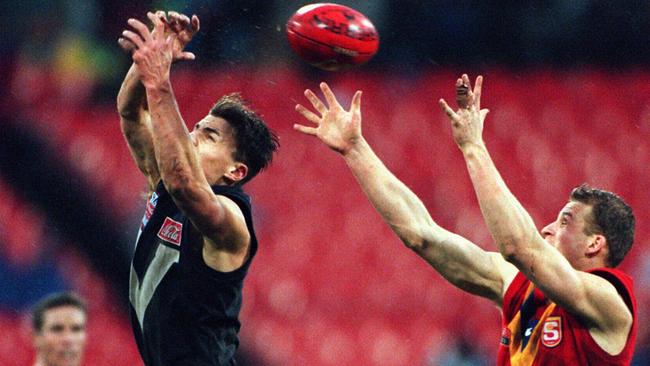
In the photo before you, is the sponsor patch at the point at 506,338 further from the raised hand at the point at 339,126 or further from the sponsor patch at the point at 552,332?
the raised hand at the point at 339,126

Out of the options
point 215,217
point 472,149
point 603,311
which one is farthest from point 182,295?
point 603,311

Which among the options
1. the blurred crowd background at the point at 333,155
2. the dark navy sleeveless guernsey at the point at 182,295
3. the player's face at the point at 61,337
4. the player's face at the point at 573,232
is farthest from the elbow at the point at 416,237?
the blurred crowd background at the point at 333,155

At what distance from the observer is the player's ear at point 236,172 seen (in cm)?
418

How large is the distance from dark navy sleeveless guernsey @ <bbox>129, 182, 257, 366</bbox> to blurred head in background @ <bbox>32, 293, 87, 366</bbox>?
1219 mm

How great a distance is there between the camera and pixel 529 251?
3809 mm

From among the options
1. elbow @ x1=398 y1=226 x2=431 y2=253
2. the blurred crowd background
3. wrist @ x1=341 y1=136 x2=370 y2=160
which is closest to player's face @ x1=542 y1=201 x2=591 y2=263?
elbow @ x1=398 y1=226 x2=431 y2=253

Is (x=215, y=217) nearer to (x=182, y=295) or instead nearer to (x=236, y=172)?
(x=182, y=295)

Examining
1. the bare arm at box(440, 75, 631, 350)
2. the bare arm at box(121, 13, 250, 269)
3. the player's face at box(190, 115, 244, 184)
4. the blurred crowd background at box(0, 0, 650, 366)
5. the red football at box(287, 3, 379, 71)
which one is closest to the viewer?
the bare arm at box(121, 13, 250, 269)

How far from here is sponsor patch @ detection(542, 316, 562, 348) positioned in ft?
13.2

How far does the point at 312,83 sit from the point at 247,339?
2.03m

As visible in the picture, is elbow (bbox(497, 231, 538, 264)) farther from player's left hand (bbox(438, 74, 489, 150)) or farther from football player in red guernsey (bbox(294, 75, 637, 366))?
player's left hand (bbox(438, 74, 489, 150))

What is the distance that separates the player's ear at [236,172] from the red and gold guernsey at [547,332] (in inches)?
45.3

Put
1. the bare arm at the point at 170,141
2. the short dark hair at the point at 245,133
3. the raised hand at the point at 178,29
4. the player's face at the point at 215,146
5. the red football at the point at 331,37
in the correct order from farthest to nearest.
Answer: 1. the red football at the point at 331,37
2. the short dark hair at the point at 245,133
3. the player's face at the point at 215,146
4. the raised hand at the point at 178,29
5. the bare arm at the point at 170,141

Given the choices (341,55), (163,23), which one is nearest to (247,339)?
(341,55)
